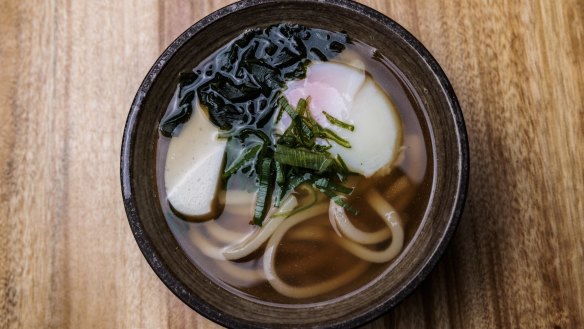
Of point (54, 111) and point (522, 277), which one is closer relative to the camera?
point (522, 277)

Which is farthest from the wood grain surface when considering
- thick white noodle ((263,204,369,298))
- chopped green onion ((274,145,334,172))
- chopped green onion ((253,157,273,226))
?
chopped green onion ((274,145,334,172))

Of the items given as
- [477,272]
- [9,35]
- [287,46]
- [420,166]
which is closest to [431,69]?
[420,166]

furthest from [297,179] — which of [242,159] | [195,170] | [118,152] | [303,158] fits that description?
[118,152]

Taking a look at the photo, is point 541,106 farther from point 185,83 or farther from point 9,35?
point 9,35

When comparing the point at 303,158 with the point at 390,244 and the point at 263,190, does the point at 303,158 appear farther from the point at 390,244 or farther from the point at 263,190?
the point at 390,244

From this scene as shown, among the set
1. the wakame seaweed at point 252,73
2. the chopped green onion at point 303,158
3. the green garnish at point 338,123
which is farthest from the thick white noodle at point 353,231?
the wakame seaweed at point 252,73

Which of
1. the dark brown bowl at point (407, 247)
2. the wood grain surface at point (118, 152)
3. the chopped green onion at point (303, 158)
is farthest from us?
the wood grain surface at point (118, 152)

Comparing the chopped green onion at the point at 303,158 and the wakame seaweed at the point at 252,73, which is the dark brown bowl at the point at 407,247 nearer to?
the wakame seaweed at the point at 252,73

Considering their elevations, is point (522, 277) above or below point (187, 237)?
below
